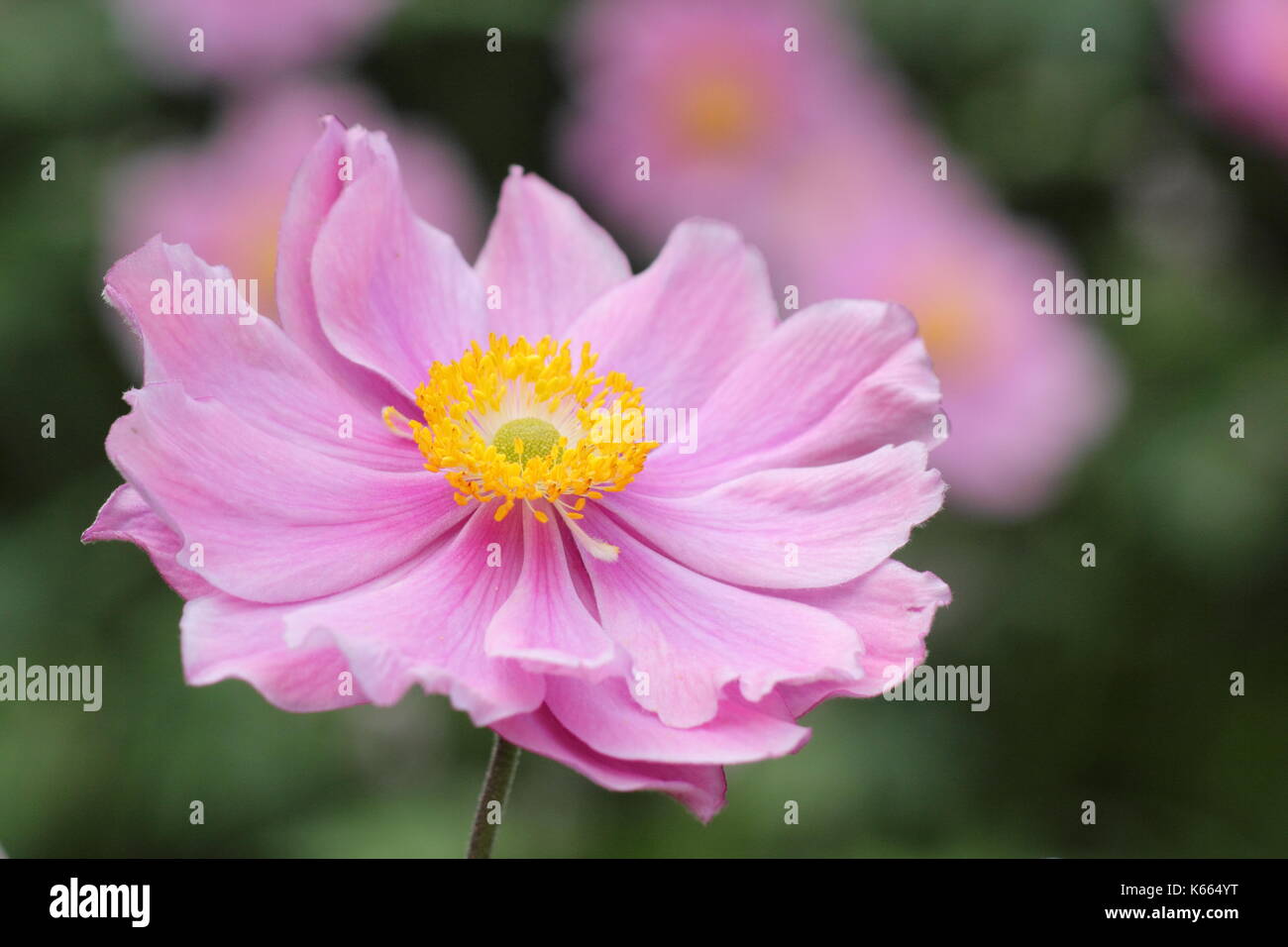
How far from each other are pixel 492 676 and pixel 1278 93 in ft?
11.1

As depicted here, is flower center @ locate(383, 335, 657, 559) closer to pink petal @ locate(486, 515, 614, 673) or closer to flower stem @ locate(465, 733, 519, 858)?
pink petal @ locate(486, 515, 614, 673)

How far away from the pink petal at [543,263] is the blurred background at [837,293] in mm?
1652

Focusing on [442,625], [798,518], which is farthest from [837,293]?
[442,625]

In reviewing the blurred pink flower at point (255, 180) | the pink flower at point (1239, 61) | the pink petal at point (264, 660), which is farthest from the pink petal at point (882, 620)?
the pink flower at point (1239, 61)

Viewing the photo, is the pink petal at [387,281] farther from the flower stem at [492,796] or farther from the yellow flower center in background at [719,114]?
the yellow flower center in background at [719,114]

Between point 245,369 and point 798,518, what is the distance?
0.56m

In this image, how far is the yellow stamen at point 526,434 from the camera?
4.86 ft

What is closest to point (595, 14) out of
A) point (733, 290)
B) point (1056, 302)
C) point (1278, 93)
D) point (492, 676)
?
point (1056, 302)

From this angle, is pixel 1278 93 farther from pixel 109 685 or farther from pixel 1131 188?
pixel 109 685

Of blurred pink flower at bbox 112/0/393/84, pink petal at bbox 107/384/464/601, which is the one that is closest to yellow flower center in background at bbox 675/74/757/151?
blurred pink flower at bbox 112/0/393/84

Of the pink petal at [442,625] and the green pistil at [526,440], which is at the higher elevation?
the green pistil at [526,440]

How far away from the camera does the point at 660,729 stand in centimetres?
123

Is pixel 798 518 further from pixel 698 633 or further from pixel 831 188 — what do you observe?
pixel 831 188

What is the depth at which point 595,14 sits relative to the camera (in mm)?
3578
